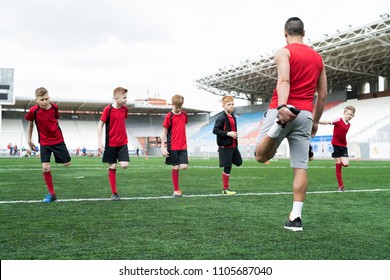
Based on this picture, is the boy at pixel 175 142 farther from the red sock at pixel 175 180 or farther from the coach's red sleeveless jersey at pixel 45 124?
the coach's red sleeveless jersey at pixel 45 124

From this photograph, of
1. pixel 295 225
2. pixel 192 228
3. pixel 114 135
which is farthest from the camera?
pixel 114 135

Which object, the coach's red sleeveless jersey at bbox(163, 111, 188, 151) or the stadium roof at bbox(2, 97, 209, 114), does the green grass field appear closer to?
the coach's red sleeveless jersey at bbox(163, 111, 188, 151)

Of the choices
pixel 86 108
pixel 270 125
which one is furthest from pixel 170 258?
pixel 86 108

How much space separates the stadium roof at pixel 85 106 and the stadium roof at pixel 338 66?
38.2 feet

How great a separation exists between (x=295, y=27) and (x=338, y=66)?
37.7 m

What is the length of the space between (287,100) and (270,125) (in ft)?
0.93

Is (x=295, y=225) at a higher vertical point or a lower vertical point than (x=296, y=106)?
lower

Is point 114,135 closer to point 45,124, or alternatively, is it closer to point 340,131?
point 45,124


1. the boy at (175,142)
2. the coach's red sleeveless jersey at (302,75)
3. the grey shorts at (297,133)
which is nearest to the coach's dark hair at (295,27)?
the coach's red sleeveless jersey at (302,75)

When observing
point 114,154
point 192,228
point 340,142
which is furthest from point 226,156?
point 192,228

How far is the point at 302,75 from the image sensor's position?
410cm

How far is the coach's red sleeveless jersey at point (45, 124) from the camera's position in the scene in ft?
22.0

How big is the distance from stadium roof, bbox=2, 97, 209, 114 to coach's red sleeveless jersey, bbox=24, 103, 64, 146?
52543 millimetres

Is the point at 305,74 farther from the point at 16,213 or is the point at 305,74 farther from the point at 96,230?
the point at 16,213
